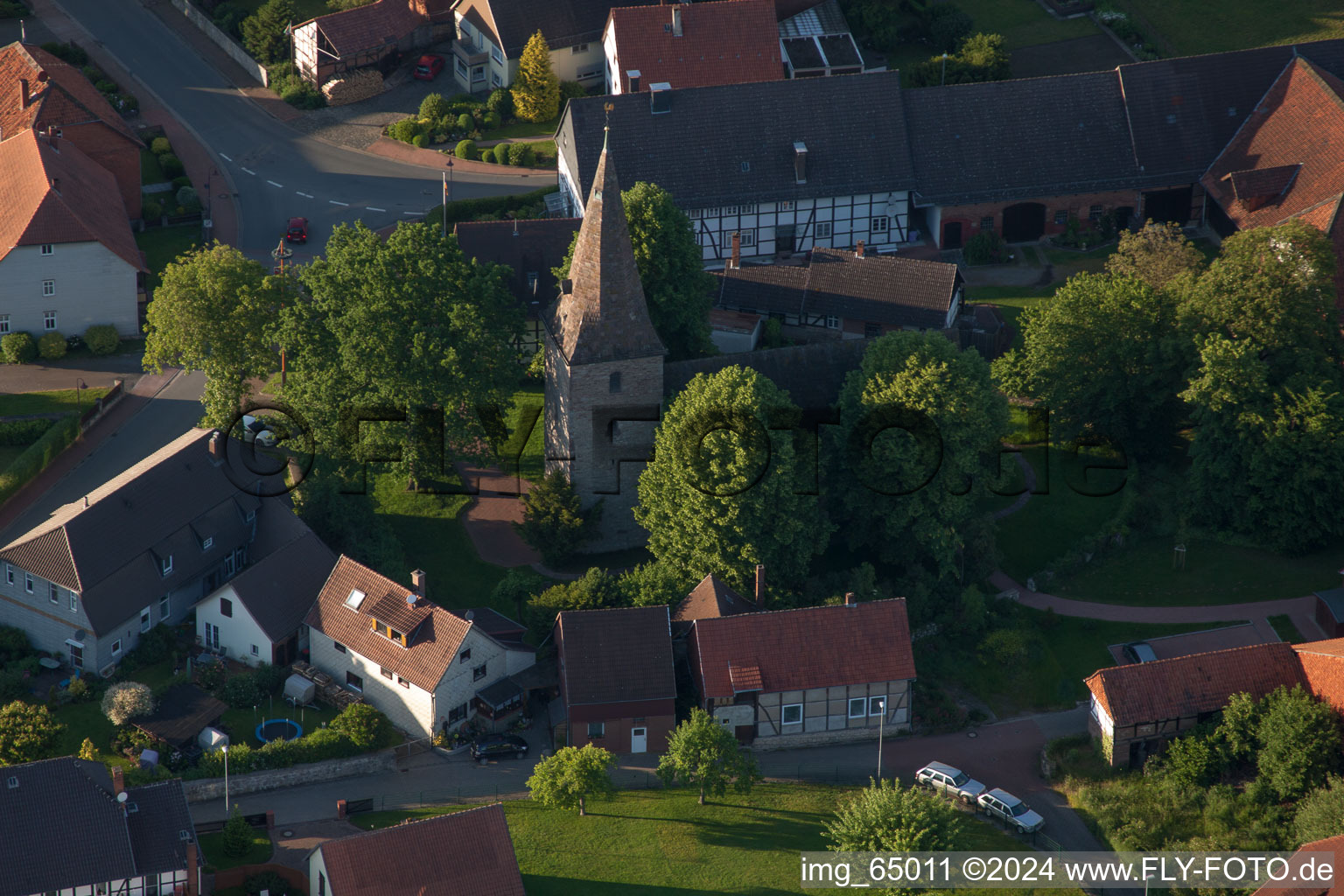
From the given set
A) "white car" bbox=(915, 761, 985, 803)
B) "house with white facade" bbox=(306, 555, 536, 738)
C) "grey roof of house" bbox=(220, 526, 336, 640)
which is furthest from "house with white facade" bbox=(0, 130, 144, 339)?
"white car" bbox=(915, 761, 985, 803)

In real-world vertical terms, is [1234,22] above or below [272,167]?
above

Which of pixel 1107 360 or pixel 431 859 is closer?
pixel 431 859

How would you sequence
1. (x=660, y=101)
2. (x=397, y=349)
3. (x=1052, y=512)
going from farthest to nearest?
(x=660, y=101), (x=1052, y=512), (x=397, y=349)

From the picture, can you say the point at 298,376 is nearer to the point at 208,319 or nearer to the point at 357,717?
the point at 208,319

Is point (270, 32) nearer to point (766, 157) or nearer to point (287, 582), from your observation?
point (766, 157)

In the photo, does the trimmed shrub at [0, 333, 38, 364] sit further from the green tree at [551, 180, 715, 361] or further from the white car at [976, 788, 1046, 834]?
the white car at [976, 788, 1046, 834]

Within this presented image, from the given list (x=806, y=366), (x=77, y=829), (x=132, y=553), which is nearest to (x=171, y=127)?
(x=132, y=553)

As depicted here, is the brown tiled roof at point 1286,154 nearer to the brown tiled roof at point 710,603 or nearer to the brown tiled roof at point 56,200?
Result: the brown tiled roof at point 710,603
